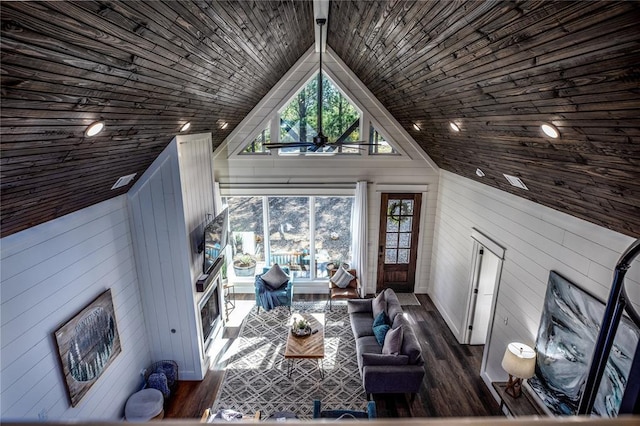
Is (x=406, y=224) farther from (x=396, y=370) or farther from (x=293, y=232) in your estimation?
(x=396, y=370)

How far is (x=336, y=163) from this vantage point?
6.19 meters

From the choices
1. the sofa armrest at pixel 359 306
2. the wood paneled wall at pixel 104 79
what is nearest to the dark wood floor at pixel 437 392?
the sofa armrest at pixel 359 306

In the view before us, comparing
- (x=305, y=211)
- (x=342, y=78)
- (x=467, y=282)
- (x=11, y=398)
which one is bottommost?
(x=467, y=282)

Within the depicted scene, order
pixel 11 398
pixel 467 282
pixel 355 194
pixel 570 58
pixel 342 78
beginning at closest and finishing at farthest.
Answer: pixel 570 58 → pixel 11 398 → pixel 467 282 → pixel 342 78 → pixel 355 194

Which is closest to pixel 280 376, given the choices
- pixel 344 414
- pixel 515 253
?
pixel 344 414

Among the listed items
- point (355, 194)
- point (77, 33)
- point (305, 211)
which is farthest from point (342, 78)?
point (77, 33)

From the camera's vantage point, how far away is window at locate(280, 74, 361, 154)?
6.00 meters

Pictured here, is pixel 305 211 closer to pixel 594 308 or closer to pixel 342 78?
pixel 342 78

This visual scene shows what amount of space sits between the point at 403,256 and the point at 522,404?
354 cm

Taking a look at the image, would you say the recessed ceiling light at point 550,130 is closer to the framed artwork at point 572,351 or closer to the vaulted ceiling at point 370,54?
the vaulted ceiling at point 370,54

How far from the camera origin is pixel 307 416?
4.03 metres

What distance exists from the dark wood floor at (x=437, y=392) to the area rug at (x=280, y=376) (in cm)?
24

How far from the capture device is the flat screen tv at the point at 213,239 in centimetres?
434

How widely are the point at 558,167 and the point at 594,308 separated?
4.11ft
